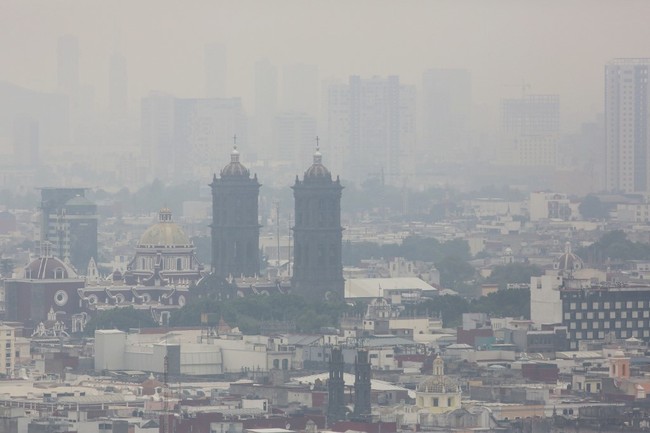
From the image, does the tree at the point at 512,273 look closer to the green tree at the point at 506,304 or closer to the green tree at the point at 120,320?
the green tree at the point at 506,304

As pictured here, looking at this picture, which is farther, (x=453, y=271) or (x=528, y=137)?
(x=528, y=137)

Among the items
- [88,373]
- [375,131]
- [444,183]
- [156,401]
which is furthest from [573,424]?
[375,131]

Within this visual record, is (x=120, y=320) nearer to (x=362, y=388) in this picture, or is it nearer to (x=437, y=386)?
(x=362, y=388)

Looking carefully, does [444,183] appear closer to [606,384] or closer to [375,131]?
[375,131]

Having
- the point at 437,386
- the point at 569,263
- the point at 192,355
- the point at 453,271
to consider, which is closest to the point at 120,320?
the point at 192,355

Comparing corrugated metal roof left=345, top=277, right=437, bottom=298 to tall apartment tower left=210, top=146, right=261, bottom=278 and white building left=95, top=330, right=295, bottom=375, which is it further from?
white building left=95, top=330, right=295, bottom=375

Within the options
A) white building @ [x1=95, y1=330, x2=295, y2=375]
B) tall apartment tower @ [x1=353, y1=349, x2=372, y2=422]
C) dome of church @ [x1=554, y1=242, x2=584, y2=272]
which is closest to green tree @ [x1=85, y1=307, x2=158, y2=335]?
white building @ [x1=95, y1=330, x2=295, y2=375]

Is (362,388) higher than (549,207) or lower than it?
lower

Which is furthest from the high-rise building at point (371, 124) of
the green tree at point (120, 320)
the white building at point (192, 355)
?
the white building at point (192, 355)
